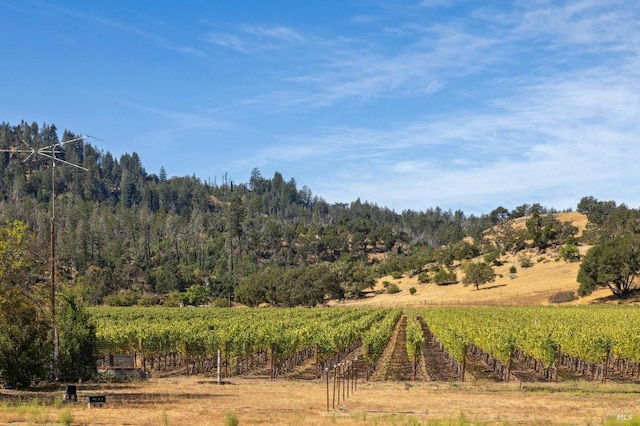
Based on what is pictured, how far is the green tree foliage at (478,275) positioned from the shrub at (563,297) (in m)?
20.3

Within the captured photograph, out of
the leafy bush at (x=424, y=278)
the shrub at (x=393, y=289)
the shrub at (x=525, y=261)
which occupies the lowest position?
the shrub at (x=393, y=289)

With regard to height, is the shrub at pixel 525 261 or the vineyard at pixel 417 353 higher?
the shrub at pixel 525 261

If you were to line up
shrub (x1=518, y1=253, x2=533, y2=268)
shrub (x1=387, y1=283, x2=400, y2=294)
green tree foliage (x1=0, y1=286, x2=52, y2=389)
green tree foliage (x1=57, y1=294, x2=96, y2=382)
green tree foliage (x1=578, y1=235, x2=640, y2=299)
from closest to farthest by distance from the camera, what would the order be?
green tree foliage (x1=0, y1=286, x2=52, y2=389) < green tree foliage (x1=57, y1=294, x2=96, y2=382) < green tree foliage (x1=578, y1=235, x2=640, y2=299) < shrub (x1=387, y1=283, x2=400, y2=294) < shrub (x1=518, y1=253, x2=533, y2=268)

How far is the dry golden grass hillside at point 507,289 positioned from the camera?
4240 inches

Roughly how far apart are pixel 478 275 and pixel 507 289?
6.54 metres

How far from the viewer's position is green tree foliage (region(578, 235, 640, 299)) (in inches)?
3654

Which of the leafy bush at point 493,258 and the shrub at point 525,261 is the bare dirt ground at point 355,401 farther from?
the leafy bush at point 493,258

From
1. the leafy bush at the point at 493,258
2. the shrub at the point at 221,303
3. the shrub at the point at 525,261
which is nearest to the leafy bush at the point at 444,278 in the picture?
the leafy bush at the point at 493,258

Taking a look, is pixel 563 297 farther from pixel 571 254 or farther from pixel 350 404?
pixel 350 404

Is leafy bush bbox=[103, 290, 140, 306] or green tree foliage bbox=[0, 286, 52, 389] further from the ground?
green tree foliage bbox=[0, 286, 52, 389]

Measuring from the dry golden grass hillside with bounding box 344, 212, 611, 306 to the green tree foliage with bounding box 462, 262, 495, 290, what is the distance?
4.31ft

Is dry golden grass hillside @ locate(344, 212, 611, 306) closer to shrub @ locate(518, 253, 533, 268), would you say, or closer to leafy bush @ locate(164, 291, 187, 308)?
shrub @ locate(518, 253, 533, 268)

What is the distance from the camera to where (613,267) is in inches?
3674

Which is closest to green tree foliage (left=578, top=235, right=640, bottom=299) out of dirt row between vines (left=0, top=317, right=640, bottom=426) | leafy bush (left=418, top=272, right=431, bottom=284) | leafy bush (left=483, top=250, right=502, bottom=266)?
leafy bush (left=418, top=272, right=431, bottom=284)
